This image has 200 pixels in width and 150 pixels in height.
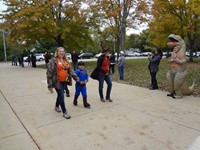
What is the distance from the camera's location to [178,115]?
4840 millimetres

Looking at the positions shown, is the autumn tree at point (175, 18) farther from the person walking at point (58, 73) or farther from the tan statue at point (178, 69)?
the person walking at point (58, 73)

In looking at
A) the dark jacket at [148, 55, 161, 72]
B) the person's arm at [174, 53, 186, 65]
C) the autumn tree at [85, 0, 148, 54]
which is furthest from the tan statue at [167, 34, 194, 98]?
the autumn tree at [85, 0, 148, 54]

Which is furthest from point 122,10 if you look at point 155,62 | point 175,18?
point 155,62

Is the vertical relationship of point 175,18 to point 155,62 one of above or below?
above

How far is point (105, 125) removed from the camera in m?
4.29

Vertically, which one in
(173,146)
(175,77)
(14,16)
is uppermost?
(14,16)

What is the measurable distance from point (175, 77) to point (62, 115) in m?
3.82

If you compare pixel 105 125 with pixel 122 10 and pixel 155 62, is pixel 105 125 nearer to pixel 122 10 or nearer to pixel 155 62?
pixel 155 62

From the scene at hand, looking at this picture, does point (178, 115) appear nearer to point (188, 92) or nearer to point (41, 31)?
point (188, 92)

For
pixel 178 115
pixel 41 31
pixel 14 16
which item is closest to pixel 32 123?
pixel 178 115

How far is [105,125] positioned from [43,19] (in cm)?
1629

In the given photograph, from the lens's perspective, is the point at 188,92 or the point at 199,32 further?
the point at 199,32

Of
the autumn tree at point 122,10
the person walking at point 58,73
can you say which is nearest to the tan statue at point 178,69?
the person walking at point 58,73

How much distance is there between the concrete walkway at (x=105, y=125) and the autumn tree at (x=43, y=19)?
12960 millimetres
